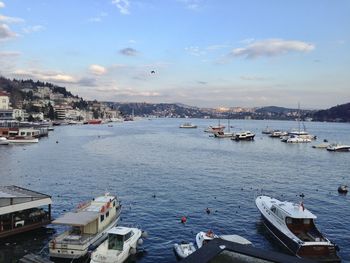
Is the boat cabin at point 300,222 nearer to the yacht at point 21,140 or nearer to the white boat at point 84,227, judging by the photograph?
the white boat at point 84,227

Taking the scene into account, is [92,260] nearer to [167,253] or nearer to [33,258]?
[33,258]

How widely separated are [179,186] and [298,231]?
2567 cm

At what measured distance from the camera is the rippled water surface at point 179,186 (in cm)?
3591

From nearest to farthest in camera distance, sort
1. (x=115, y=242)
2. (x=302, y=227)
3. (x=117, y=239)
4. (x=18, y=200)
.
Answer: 1. (x=115, y=242)
2. (x=117, y=239)
3. (x=302, y=227)
4. (x=18, y=200)

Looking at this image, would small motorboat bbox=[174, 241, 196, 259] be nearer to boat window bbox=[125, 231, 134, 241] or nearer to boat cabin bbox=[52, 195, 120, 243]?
boat window bbox=[125, 231, 134, 241]

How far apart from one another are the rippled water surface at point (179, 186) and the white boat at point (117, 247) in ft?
5.92

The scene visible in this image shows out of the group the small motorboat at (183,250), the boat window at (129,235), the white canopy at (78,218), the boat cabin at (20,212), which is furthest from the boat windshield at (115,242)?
the boat cabin at (20,212)

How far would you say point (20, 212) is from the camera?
1352 inches

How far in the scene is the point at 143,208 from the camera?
43.8 metres

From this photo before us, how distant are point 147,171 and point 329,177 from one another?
3268 cm

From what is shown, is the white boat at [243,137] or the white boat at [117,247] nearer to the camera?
the white boat at [117,247]

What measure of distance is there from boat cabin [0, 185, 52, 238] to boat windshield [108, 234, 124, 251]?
9.11 metres

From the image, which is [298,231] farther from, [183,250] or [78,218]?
[78,218]

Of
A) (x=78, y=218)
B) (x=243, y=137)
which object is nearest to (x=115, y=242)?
(x=78, y=218)
